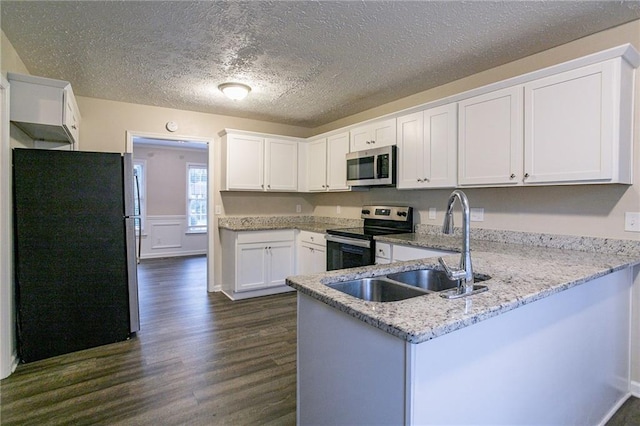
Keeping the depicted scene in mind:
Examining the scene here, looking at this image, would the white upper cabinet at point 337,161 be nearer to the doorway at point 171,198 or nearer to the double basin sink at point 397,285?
the double basin sink at point 397,285

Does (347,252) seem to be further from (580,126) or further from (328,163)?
(580,126)

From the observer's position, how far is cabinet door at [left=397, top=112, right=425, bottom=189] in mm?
3076

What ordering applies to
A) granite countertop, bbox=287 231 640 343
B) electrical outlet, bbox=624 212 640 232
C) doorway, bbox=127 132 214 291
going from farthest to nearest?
1. doorway, bbox=127 132 214 291
2. electrical outlet, bbox=624 212 640 232
3. granite countertop, bbox=287 231 640 343

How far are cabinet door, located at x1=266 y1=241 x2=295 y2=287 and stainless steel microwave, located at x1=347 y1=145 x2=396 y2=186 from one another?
122cm

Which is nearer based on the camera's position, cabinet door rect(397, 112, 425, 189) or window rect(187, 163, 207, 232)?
cabinet door rect(397, 112, 425, 189)

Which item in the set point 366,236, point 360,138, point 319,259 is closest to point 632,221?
point 366,236

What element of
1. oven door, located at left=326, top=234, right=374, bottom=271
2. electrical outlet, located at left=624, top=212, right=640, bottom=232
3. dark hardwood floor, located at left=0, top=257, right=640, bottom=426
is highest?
electrical outlet, located at left=624, top=212, right=640, bottom=232

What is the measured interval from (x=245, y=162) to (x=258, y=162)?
0.59 ft

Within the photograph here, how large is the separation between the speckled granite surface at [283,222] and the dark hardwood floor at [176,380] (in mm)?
1222

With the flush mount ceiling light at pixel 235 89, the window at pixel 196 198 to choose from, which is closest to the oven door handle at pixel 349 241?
the flush mount ceiling light at pixel 235 89

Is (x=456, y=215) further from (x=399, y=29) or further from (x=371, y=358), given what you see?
(x=371, y=358)

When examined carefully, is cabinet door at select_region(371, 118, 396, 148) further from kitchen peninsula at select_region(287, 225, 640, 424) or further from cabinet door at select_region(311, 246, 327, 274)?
kitchen peninsula at select_region(287, 225, 640, 424)

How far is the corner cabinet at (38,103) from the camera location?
2330 millimetres

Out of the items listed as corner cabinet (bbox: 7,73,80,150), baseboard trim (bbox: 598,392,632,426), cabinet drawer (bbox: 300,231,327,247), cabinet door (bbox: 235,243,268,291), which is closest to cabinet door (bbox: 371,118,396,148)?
cabinet drawer (bbox: 300,231,327,247)
